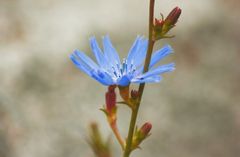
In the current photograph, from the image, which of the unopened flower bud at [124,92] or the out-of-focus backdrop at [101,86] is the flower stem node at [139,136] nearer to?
the unopened flower bud at [124,92]

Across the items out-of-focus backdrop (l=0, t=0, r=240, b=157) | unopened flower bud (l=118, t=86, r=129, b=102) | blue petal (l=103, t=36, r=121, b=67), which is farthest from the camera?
out-of-focus backdrop (l=0, t=0, r=240, b=157)

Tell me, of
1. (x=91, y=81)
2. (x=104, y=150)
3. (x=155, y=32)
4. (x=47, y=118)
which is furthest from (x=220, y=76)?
(x=155, y=32)

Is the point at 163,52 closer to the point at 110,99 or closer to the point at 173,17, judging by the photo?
the point at 173,17

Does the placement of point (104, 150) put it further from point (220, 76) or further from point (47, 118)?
point (220, 76)

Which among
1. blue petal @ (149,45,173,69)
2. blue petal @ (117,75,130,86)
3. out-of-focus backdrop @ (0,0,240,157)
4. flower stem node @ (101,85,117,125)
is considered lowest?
out-of-focus backdrop @ (0,0,240,157)

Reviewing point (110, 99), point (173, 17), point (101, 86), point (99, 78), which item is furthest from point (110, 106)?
point (101, 86)

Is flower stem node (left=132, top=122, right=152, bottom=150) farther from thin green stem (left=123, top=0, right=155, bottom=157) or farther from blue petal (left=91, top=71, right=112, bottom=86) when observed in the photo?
blue petal (left=91, top=71, right=112, bottom=86)

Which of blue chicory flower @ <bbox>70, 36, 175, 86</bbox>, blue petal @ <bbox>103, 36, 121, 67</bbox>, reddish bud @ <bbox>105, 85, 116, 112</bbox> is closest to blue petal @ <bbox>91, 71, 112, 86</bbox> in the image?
blue chicory flower @ <bbox>70, 36, 175, 86</bbox>

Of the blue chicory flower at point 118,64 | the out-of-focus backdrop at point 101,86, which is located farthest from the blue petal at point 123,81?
the out-of-focus backdrop at point 101,86
